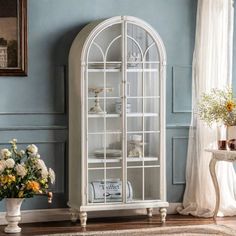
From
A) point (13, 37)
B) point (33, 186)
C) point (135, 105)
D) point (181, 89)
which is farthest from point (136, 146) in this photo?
point (13, 37)

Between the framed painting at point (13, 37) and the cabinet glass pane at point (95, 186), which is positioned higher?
the framed painting at point (13, 37)

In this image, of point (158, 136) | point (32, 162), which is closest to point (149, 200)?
point (158, 136)

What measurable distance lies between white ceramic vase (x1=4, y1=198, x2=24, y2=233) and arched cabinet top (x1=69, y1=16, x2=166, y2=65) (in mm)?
1361

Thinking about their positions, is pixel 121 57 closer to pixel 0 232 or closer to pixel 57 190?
pixel 57 190

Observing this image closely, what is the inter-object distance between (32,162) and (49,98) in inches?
31.9

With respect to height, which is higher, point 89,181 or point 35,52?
point 35,52

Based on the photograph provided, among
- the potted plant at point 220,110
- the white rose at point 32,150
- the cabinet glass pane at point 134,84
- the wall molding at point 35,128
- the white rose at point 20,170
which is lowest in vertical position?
the white rose at point 20,170

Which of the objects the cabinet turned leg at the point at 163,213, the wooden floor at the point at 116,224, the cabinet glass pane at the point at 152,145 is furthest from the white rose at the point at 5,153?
the cabinet turned leg at the point at 163,213

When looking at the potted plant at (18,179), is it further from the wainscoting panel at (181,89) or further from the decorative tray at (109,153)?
the wainscoting panel at (181,89)

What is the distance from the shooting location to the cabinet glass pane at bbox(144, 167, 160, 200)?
21.5ft

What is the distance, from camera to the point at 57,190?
21.7 ft

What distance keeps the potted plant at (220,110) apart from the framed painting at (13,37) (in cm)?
174

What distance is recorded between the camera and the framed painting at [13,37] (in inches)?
253

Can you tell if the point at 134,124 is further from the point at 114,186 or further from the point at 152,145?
the point at 114,186
